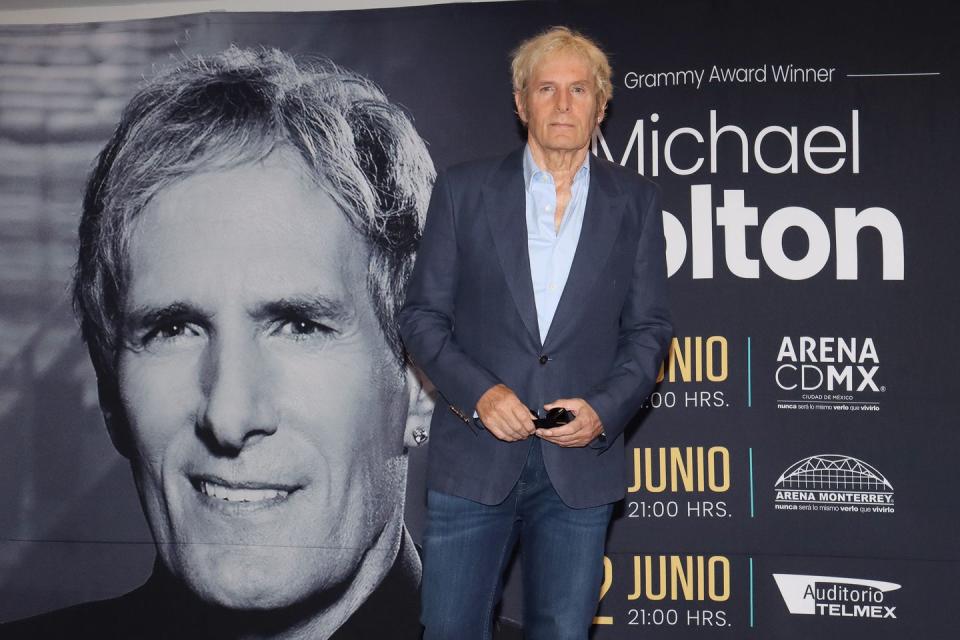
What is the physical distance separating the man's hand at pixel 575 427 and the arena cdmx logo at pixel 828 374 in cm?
160

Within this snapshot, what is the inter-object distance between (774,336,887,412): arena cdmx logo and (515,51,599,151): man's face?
5.20 feet

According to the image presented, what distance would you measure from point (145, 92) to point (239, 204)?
23.3 inches

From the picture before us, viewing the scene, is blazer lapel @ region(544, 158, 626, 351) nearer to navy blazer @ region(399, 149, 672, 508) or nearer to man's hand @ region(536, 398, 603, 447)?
navy blazer @ region(399, 149, 672, 508)

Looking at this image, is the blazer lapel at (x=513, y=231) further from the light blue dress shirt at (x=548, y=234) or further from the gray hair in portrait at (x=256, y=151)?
the gray hair in portrait at (x=256, y=151)

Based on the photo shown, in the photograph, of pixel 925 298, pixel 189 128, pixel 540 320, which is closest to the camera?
pixel 540 320

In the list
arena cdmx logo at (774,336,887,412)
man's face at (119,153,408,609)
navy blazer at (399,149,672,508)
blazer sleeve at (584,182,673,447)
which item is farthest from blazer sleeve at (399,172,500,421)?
arena cdmx logo at (774,336,887,412)

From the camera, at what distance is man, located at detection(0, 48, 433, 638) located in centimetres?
321

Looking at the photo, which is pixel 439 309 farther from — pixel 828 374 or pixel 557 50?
pixel 828 374

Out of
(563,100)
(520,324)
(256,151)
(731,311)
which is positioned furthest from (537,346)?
(256,151)

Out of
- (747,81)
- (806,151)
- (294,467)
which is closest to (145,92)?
(294,467)

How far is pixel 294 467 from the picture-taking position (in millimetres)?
3217

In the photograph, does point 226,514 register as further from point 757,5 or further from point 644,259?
point 757,5

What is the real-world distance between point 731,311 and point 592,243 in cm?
145

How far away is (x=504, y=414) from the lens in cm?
175
